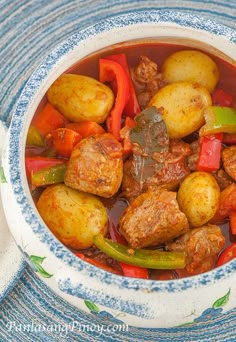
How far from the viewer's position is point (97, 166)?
168cm

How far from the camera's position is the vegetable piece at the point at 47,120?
1.75 m

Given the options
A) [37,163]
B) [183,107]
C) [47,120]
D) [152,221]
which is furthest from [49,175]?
[183,107]

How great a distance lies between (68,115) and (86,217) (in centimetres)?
27

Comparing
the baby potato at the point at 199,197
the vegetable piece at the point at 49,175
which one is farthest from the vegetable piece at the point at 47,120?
the baby potato at the point at 199,197

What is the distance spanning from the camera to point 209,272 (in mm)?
1537

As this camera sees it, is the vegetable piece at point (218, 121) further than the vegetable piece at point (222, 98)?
No

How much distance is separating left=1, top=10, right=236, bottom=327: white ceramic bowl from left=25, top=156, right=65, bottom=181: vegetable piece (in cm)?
5

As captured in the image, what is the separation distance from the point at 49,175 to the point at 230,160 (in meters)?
0.43

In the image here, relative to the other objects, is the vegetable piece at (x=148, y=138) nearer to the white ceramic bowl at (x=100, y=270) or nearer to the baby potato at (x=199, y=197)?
the baby potato at (x=199, y=197)

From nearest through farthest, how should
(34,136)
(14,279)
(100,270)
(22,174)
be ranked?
1. (100,270)
2. (22,174)
3. (34,136)
4. (14,279)

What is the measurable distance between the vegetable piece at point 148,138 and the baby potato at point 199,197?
0.31 feet

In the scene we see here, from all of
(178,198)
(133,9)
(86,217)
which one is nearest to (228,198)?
(178,198)

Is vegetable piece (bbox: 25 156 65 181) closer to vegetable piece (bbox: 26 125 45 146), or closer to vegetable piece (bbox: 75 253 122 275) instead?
vegetable piece (bbox: 26 125 45 146)

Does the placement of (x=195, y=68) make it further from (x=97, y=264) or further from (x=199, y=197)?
(x=97, y=264)
